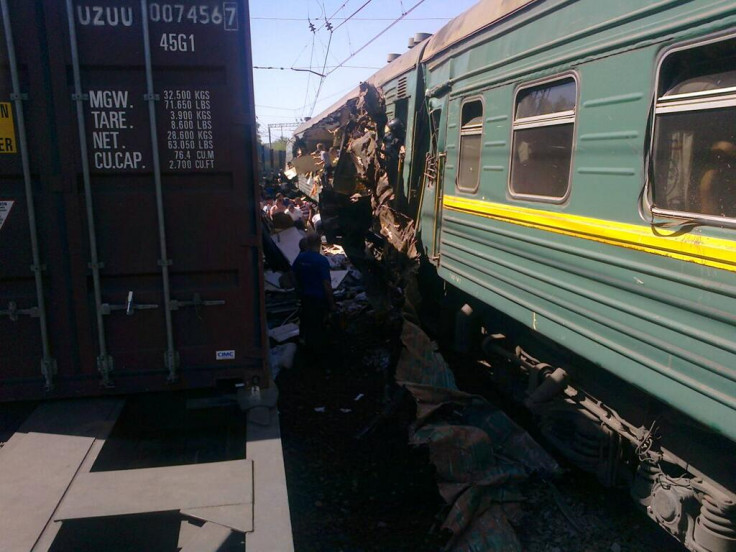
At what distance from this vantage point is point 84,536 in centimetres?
330

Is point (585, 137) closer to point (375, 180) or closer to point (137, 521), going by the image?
point (137, 521)

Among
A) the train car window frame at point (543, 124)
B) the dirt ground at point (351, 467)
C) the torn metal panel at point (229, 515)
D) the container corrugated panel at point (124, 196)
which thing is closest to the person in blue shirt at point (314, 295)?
the dirt ground at point (351, 467)

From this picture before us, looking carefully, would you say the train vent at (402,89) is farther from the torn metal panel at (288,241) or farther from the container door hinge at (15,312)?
the container door hinge at (15,312)

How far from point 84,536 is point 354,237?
6.31 m

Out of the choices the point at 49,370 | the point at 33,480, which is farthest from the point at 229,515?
the point at 49,370

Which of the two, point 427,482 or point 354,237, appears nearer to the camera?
point 427,482

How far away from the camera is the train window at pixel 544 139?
378cm

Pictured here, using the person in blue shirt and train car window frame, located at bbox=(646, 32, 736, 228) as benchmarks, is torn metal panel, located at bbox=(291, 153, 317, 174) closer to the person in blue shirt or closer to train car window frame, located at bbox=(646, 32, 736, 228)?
the person in blue shirt

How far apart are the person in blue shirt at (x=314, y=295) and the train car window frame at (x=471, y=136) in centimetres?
180

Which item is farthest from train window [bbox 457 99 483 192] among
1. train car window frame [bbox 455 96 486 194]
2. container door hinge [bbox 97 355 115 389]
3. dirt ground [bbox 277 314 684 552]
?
container door hinge [bbox 97 355 115 389]

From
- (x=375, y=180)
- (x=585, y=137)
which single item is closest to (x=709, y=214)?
(x=585, y=137)

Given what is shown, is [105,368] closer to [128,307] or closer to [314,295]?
[128,307]

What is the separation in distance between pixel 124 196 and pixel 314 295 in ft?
11.1

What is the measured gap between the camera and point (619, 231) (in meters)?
3.18
